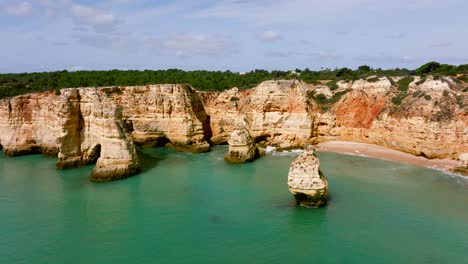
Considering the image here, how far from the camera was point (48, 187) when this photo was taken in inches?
811

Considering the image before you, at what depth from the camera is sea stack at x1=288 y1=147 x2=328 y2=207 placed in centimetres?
1602

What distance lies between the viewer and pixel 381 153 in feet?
89.6

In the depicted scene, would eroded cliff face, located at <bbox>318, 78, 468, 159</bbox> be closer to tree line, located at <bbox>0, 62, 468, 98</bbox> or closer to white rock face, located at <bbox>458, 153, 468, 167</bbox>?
white rock face, located at <bbox>458, 153, 468, 167</bbox>

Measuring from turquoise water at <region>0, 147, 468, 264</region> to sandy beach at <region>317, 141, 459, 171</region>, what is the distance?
1.52 metres

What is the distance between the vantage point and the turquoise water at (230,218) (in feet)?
42.1

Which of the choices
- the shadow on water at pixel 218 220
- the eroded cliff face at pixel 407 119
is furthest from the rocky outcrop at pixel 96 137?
the eroded cliff face at pixel 407 119

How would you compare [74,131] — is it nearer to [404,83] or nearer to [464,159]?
[464,159]

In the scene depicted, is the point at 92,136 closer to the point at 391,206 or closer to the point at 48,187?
the point at 48,187

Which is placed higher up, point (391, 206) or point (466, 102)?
point (466, 102)

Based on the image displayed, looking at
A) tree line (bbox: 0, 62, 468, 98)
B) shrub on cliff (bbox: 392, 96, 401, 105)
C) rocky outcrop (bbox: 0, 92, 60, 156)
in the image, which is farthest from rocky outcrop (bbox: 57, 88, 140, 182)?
shrub on cliff (bbox: 392, 96, 401, 105)

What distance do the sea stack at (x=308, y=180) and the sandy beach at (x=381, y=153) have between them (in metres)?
12.0

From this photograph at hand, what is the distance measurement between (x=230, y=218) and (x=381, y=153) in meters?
16.5

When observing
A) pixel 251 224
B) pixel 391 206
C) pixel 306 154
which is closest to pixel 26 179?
pixel 251 224

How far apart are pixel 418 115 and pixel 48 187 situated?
25725 millimetres
